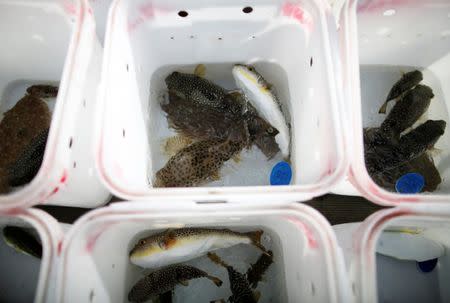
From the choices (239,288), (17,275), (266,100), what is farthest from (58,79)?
(239,288)

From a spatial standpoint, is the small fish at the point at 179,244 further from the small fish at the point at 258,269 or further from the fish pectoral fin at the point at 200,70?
the fish pectoral fin at the point at 200,70

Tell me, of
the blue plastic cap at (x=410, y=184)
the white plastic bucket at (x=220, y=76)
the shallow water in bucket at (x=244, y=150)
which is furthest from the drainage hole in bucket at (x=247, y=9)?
the blue plastic cap at (x=410, y=184)

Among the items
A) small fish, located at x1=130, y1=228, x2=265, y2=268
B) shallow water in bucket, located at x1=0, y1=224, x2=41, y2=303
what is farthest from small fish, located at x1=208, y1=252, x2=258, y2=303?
shallow water in bucket, located at x1=0, y1=224, x2=41, y2=303

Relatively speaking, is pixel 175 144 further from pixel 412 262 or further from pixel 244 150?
pixel 412 262

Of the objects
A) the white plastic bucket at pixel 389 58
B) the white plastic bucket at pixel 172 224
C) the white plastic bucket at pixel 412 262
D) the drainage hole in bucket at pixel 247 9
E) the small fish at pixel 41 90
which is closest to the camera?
the white plastic bucket at pixel 172 224

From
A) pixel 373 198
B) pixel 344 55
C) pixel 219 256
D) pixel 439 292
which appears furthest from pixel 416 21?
pixel 219 256

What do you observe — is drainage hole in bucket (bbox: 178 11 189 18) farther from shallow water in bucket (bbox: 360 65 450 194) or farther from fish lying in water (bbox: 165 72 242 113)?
shallow water in bucket (bbox: 360 65 450 194)

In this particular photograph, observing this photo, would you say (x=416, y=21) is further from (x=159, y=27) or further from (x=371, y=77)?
(x=159, y=27)
